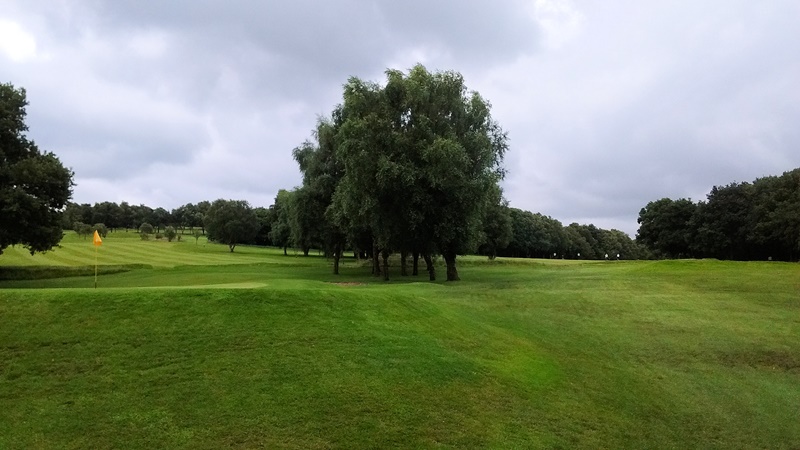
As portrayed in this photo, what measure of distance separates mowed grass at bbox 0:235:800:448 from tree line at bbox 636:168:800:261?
5972 centimetres

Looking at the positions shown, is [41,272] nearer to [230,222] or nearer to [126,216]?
[230,222]

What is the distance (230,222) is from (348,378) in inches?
4045

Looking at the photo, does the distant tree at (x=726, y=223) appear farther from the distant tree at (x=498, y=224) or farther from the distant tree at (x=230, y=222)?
the distant tree at (x=230, y=222)

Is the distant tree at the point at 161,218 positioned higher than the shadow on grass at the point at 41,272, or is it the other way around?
the distant tree at the point at 161,218

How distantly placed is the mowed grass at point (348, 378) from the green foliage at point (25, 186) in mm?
26572

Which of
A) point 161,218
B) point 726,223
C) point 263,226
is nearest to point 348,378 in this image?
point 726,223

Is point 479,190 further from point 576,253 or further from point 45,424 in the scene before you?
point 576,253

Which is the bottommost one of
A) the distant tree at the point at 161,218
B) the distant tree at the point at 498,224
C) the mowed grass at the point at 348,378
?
the mowed grass at the point at 348,378

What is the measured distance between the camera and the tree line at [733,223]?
229 ft

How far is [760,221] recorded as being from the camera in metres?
75.1

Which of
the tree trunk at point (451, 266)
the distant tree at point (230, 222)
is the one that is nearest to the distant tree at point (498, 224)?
the tree trunk at point (451, 266)

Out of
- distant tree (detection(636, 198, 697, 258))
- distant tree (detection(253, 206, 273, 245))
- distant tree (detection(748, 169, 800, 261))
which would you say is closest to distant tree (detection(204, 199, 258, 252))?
distant tree (detection(253, 206, 273, 245))

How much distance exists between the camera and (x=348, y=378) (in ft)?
38.3

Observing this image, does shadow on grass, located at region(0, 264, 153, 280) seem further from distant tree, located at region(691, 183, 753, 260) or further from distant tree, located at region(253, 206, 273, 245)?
distant tree, located at region(691, 183, 753, 260)
